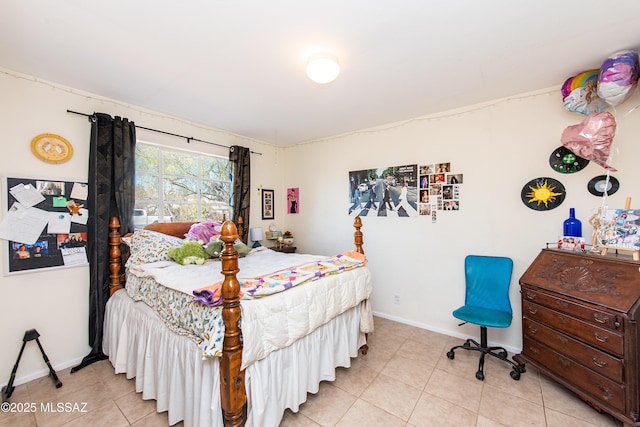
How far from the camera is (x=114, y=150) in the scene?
8.50 feet

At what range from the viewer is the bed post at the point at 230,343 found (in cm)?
142

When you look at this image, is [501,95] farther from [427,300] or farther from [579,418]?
[579,418]

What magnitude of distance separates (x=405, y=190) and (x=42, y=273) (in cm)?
372

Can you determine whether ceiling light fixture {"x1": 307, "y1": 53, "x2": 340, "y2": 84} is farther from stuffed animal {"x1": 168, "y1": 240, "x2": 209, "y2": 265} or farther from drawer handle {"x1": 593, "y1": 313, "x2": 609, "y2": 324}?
drawer handle {"x1": 593, "y1": 313, "x2": 609, "y2": 324}

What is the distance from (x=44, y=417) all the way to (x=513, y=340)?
3.98 m

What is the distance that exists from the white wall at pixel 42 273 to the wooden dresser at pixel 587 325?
403 centimetres

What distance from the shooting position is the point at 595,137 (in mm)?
1963

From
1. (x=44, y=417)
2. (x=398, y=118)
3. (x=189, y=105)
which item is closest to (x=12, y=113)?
(x=189, y=105)

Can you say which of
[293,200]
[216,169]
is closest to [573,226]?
[293,200]

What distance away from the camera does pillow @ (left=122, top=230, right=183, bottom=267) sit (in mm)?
2490

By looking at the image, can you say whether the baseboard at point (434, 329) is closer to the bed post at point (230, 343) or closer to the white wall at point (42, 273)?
the bed post at point (230, 343)

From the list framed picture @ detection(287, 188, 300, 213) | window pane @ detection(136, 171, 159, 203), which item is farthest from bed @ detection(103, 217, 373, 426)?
framed picture @ detection(287, 188, 300, 213)

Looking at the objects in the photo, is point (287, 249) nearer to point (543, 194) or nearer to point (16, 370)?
point (16, 370)

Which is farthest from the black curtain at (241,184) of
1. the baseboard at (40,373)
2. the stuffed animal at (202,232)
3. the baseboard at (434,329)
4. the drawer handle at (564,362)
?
the drawer handle at (564,362)
